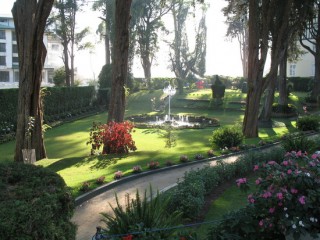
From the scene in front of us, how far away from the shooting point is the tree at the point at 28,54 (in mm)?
11820

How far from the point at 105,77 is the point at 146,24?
12987 millimetres

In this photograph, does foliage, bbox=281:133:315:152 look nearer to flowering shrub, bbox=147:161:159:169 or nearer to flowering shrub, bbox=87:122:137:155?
flowering shrub, bbox=147:161:159:169

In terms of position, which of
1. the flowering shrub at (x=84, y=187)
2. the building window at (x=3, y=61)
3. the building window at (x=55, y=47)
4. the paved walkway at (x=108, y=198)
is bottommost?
the paved walkway at (x=108, y=198)

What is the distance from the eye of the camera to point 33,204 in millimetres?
3707

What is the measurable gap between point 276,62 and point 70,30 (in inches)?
1155

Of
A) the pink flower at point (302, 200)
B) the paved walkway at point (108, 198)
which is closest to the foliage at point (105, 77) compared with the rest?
the paved walkway at point (108, 198)

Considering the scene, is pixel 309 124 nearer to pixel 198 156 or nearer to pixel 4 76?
pixel 198 156

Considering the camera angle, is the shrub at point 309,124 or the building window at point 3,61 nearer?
the shrub at point 309,124

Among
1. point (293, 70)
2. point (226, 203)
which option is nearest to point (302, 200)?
point (226, 203)

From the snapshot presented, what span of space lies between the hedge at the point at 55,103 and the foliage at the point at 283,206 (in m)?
11.4

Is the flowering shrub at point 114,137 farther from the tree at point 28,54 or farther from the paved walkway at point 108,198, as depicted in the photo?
the paved walkway at point 108,198

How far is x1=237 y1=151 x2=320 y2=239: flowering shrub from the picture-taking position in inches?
179

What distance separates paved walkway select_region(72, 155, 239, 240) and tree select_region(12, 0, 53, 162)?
427 centimetres

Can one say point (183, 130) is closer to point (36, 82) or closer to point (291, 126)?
point (291, 126)
